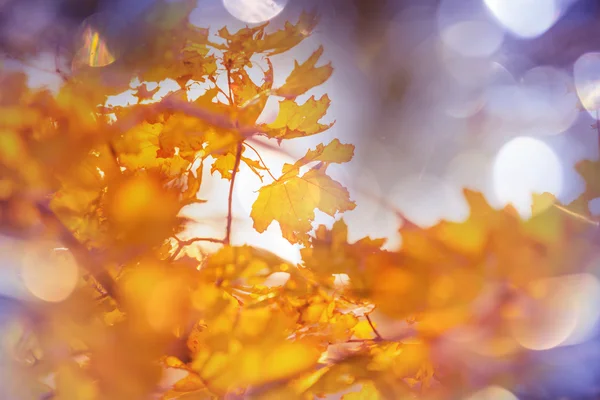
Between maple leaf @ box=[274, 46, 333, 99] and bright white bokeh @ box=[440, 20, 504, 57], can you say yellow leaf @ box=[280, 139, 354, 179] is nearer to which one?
maple leaf @ box=[274, 46, 333, 99]

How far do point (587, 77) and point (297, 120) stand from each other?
325 mm

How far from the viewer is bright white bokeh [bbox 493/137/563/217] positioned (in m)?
0.40

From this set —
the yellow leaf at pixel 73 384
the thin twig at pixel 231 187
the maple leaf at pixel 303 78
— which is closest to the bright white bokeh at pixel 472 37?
the maple leaf at pixel 303 78

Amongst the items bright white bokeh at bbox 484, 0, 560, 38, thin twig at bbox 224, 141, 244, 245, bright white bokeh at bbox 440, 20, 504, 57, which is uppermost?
bright white bokeh at bbox 484, 0, 560, 38

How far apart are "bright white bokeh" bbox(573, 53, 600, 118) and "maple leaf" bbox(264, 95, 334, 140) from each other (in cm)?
29

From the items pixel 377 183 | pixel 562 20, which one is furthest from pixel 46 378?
pixel 562 20

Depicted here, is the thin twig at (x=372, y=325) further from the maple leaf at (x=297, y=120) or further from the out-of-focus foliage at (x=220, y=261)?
the maple leaf at (x=297, y=120)

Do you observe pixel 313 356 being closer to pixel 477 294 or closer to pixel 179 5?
pixel 477 294

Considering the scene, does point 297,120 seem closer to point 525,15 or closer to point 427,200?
point 427,200

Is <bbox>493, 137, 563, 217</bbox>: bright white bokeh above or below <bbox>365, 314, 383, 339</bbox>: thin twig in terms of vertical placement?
above

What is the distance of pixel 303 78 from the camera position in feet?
1.29

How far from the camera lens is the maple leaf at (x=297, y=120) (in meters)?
0.38

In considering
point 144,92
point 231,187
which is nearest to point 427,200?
point 231,187

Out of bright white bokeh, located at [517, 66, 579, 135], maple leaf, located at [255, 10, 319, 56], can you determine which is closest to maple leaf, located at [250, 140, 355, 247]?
maple leaf, located at [255, 10, 319, 56]
